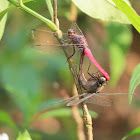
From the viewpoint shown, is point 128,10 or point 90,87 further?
point 90,87

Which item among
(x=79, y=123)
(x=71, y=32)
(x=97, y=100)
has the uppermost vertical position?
(x=71, y=32)

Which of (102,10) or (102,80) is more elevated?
(102,10)

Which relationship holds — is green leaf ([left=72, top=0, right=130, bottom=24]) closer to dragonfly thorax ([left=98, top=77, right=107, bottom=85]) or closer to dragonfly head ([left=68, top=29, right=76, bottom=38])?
dragonfly head ([left=68, top=29, right=76, bottom=38])

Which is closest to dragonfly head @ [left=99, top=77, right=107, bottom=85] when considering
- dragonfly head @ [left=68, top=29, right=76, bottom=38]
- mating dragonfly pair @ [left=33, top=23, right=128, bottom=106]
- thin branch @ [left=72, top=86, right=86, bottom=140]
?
mating dragonfly pair @ [left=33, top=23, right=128, bottom=106]

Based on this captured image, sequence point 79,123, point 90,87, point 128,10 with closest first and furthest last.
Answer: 1. point 128,10
2. point 90,87
3. point 79,123

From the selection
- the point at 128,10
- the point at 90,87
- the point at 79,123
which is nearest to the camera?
the point at 128,10

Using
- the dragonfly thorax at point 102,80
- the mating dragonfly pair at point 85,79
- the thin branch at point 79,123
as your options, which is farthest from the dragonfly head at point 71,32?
the thin branch at point 79,123

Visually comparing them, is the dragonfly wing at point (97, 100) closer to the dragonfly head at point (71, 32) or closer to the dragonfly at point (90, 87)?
the dragonfly at point (90, 87)

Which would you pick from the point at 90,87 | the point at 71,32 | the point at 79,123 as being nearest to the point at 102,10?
the point at 71,32

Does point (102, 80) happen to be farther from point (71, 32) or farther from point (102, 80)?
point (71, 32)

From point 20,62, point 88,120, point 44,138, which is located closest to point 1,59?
point 20,62
